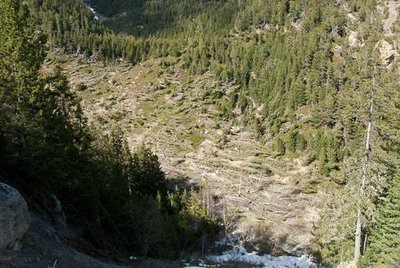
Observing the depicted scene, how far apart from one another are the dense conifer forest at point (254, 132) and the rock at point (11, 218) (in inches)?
492

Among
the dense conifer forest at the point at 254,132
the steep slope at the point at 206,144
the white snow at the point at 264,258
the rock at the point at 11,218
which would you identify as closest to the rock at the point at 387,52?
the dense conifer forest at the point at 254,132

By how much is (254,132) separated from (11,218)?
111 m

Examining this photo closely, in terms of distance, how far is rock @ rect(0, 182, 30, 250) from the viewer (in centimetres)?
1316

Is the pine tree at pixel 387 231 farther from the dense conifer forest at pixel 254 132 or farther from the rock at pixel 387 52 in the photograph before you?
the rock at pixel 387 52

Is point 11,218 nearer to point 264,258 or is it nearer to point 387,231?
point 387,231

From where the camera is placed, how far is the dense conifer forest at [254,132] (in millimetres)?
27031

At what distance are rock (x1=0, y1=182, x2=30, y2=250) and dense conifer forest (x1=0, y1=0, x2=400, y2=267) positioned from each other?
1251cm

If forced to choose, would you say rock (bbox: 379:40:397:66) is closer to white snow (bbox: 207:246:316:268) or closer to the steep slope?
the steep slope

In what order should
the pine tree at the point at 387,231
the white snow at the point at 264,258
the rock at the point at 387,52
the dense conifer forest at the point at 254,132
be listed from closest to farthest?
the dense conifer forest at the point at 254,132
the pine tree at the point at 387,231
the white snow at the point at 264,258
the rock at the point at 387,52

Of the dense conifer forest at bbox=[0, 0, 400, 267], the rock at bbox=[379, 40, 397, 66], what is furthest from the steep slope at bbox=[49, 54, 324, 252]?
the rock at bbox=[379, 40, 397, 66]

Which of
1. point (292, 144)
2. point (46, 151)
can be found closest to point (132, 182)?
point (46, 151)

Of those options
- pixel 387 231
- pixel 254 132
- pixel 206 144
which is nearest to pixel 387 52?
pixel 254 132

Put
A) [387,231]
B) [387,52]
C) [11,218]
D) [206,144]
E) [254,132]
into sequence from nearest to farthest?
[11,218] < [387,231] < [206,144] < [254,132] < [387,52]

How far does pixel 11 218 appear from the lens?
13570 millimetres
